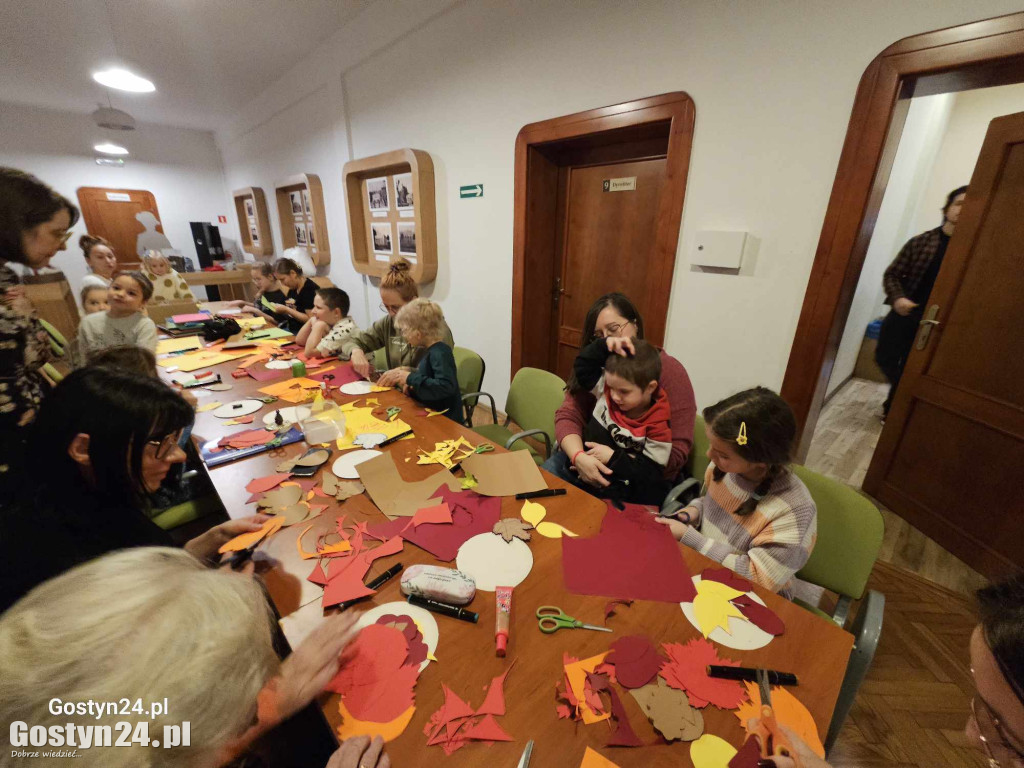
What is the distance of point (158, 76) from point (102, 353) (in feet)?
17.8

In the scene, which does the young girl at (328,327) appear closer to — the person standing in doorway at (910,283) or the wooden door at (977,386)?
the wooden door at (977,386)

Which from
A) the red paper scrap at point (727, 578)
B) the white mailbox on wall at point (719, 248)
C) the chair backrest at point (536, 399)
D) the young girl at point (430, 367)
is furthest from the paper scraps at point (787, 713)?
the white mailbox on wall at point (719, 248)

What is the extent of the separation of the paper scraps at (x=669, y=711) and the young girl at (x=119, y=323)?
9.81 ft

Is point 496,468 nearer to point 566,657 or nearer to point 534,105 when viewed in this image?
point 566,657

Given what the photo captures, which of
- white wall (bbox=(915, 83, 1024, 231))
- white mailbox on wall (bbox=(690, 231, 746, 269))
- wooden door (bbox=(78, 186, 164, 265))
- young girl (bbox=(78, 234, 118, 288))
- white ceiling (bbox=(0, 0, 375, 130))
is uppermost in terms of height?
white ceiling (bbox=(0, 0, 375, 130))

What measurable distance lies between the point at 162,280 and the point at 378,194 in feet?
7.63

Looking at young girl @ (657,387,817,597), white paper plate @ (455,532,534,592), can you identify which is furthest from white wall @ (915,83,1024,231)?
white paper plate @ (455,532,534,592)

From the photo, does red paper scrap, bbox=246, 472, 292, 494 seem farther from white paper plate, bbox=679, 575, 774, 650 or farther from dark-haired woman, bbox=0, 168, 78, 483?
white paper plate, bbox=679, 575, 774, 650

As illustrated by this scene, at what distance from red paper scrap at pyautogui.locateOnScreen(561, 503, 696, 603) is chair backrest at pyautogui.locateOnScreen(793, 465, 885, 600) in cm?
49

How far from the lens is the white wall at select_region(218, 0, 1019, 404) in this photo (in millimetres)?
1619

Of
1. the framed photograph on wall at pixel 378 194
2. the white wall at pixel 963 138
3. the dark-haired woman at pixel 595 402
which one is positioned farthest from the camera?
the framed photograph on wall at pixel 378 194

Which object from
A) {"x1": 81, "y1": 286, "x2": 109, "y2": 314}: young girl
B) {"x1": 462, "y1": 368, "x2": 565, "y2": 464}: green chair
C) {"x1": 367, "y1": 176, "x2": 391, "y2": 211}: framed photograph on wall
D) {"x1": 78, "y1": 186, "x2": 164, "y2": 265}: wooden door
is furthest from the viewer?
{"x1": 78, "y1": 186, "x2": 164, "y2": 265}: wooden door

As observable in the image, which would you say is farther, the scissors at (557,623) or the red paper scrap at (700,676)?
the scissors at (557,623)

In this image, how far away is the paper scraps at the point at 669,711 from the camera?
646 mm
